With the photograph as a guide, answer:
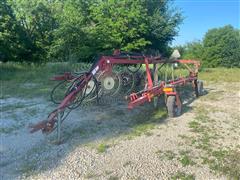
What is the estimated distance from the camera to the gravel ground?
3293 millimetres

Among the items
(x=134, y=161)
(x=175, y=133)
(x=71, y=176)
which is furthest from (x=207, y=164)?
(x=71, y=176)

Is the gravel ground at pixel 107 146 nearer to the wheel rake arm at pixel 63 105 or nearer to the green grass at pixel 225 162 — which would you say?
the green grass at pixel 225 162

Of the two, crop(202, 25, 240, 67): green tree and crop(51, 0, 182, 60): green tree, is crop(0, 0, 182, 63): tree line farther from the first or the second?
crop(202, 25, 240, 67): green tree

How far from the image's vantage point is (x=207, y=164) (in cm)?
352

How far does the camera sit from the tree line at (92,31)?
16453 millimetres

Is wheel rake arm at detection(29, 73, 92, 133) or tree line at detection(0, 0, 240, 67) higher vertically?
tree line at detection(0, 0, 240, 67)

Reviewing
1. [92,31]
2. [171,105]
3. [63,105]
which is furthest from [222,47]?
[63,105]

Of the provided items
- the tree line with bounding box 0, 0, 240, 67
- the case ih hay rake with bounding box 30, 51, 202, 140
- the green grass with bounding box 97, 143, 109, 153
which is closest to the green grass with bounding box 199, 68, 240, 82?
the tree line with bounding box 0, 0, 240, 67

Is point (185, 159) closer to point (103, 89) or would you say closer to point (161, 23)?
point (103, 89)

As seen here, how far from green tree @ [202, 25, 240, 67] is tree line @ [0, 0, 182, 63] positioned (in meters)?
15.9

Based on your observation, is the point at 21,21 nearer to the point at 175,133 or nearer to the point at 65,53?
the point at 65,53

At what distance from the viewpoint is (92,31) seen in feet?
54.5

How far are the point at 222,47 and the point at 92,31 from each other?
2240 cm

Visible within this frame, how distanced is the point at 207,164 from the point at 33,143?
2.46 meters
